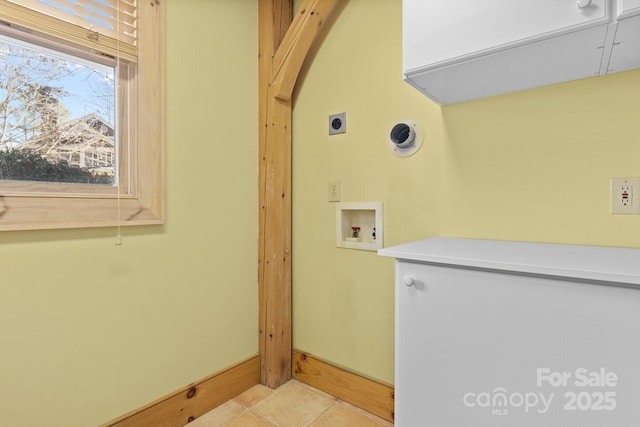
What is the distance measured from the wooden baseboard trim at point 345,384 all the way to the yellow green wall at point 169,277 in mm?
288

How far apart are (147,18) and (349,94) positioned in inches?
37.1

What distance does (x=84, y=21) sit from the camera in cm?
119

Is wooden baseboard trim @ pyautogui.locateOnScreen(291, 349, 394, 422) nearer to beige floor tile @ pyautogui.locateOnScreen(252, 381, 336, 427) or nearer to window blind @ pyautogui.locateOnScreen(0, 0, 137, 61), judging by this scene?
beige floor tile @ pyautogui.locateOnScreen(252, 381, 336, 427)

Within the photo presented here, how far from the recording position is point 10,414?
1049 mm

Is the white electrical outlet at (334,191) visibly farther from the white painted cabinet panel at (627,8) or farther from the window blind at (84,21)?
the white painted cabinet panel at (627,8)

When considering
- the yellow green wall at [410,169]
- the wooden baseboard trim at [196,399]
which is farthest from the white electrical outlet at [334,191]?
the wooden baseboard trim at [196,399]

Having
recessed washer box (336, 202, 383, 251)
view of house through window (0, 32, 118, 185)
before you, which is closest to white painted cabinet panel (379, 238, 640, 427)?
recessed washer box (336, 202, 383, 251)

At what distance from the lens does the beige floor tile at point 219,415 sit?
1458 mm

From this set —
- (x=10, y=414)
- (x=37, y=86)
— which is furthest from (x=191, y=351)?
(x=37, y=86)

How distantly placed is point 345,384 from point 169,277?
100 cm

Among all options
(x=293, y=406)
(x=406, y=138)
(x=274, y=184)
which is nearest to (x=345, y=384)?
(x=293, y=406)

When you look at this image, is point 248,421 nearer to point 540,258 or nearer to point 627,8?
point 540,258

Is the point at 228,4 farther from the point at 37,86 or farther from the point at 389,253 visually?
the point at 389,253

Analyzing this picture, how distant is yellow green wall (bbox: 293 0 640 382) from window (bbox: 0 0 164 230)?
765 mm
